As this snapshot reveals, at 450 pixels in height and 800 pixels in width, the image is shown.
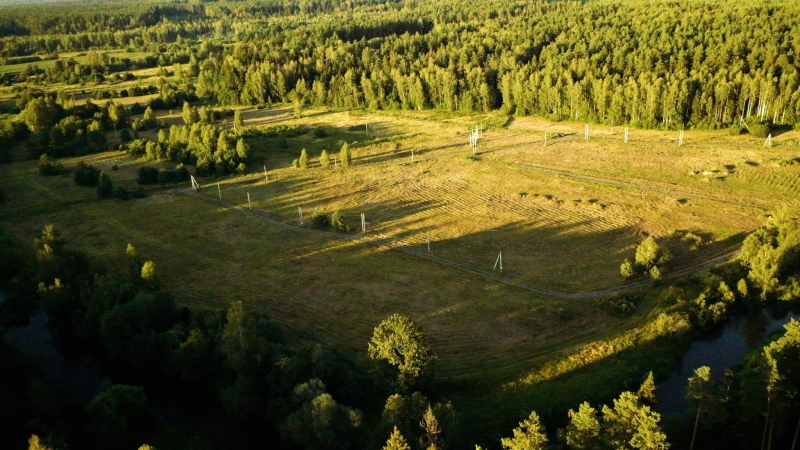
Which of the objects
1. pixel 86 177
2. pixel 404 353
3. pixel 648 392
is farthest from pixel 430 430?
pixel 86 177

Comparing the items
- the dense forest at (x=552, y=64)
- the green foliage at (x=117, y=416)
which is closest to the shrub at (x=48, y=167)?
the dense forest at (x=552, y=64)

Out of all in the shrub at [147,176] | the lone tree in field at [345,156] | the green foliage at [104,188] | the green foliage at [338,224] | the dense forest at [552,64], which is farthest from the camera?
the dense forest at [552,64]

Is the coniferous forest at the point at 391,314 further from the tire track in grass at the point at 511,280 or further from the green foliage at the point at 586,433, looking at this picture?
the tire track in grass at the point at 511,280

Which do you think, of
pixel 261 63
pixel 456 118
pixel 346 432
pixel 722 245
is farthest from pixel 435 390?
pixel 261 63

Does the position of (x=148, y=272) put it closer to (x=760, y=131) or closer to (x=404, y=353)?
(x=404, y=353)

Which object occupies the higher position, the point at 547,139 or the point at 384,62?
the point at 384,62

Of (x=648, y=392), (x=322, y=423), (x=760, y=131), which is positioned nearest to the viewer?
(x=322, y=423)

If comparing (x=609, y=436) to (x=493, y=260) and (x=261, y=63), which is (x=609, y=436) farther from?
(x=261, y=63)
